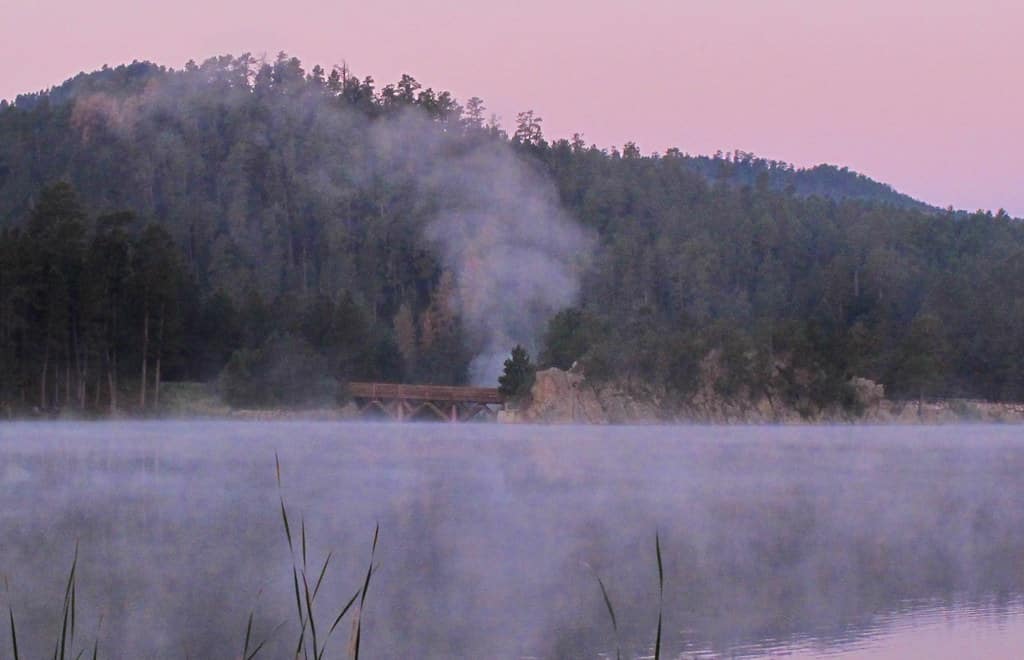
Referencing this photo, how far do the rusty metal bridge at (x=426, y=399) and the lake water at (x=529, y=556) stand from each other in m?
39.2

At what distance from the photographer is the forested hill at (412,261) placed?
204ft

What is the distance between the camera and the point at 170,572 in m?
13.3

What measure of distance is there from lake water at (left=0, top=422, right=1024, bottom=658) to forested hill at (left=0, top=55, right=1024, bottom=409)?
105ft

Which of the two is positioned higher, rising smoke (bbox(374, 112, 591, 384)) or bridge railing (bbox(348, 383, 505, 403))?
rising smoke (bbox(374, 112, 591, 384))

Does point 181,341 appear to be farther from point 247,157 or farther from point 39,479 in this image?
point 247,157

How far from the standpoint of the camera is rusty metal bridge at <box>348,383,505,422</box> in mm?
69750

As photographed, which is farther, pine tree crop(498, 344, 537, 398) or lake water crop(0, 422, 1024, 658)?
pine tree crop(498, 344, 537, 398)

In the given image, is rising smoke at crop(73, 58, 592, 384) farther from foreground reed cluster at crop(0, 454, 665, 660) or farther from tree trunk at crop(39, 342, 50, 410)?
foreground reed cluster at crop(0, 454, 665, 660)

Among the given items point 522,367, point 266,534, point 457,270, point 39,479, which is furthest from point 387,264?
point 266,534

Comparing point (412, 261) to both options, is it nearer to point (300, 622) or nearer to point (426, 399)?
point (426, 399)

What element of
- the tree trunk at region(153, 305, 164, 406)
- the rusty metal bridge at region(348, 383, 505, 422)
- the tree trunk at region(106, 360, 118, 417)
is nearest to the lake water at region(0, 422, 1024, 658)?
the tree trunk at region(153, 305, 164, 406)

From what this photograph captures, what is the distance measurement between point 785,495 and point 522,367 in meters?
46.9

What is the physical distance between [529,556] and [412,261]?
302ft

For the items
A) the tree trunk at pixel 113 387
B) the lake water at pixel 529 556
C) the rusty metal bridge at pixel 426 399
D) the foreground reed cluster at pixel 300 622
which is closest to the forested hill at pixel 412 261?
the tree trunk at pixel 113 387
